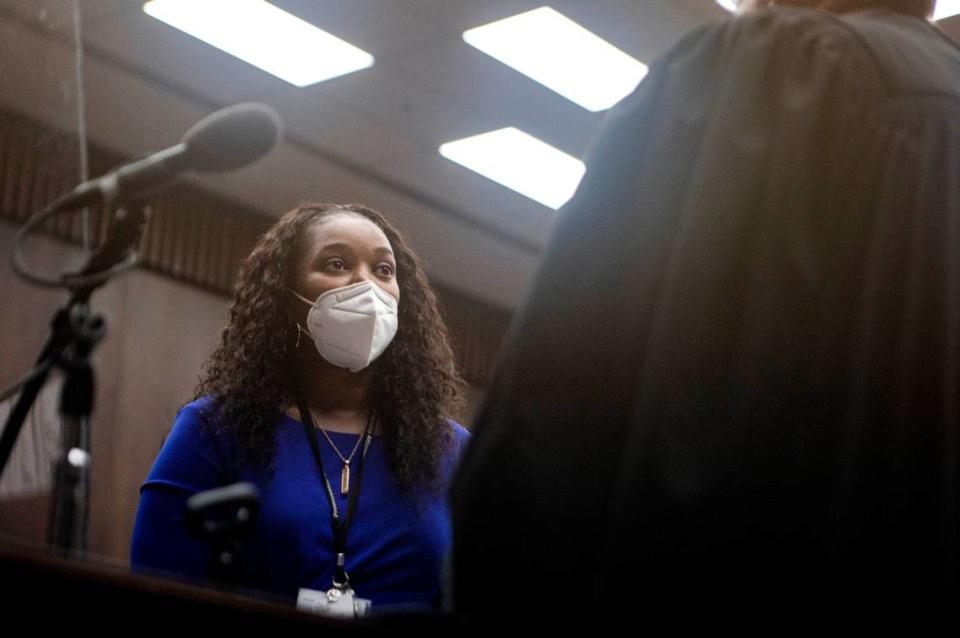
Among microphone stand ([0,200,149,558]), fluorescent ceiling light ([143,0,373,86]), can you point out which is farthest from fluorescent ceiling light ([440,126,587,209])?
microphone stand ([0,200,149,558])

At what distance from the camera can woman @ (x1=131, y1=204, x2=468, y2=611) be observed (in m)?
2.47

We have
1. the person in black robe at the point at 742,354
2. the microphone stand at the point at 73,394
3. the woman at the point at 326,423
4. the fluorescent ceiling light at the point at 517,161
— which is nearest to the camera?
the person in black robe at the point at 742,354

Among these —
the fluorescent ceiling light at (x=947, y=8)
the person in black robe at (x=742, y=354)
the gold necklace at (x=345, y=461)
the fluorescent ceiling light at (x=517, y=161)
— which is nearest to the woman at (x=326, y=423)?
the gold necklace at (x=345, y=461)

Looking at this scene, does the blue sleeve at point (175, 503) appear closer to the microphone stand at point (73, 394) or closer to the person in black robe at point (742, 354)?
the microphone stand at point (73, 394)

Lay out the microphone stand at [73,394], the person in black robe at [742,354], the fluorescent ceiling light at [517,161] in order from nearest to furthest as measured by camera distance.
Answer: the person in black robe at [742,354] → the microphone stand at [73,394] → the fluorescent ceiling light at [517,161]

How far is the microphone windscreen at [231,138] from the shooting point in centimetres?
149

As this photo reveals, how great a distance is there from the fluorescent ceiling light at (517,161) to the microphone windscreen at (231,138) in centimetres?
446

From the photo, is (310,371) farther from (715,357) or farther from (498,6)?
(498,6)

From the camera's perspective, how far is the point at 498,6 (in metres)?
4.88

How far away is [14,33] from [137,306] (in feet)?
13.4

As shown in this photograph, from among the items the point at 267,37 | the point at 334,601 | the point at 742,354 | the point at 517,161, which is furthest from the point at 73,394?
the point at 517,161

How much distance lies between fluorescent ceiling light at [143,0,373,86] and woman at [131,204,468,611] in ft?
7.20

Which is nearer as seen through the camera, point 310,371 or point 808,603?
point 808,603

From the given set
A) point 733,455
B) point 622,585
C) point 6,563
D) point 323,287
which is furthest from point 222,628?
point 323,287
